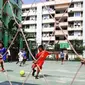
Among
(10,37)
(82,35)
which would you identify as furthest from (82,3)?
(10,37)

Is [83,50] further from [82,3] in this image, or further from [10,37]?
[10,37]

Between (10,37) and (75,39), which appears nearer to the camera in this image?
(10,37)

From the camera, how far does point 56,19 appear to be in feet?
147

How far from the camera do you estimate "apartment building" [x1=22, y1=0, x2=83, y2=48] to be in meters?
43.9

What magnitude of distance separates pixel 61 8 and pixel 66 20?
213 centimetres

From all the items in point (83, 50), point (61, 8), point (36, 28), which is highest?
point (61, 8)

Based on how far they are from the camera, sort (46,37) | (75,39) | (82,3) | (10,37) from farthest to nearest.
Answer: (46,37)
(82,3)
(75,39)
(10,37)

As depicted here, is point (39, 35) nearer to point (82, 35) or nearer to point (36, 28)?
point (36, 28)

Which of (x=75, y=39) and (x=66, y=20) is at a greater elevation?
(x=66, y=20)

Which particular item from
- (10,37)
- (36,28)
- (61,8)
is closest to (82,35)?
(61,8)

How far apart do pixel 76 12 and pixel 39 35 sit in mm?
7465

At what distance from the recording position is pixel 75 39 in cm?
4119

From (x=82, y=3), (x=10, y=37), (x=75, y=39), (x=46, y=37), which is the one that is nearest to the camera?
(x=10, y=37)

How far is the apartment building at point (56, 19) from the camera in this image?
43.9 metres
